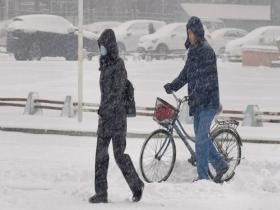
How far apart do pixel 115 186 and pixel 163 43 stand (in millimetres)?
27338

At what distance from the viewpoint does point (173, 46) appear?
36531 millimetres

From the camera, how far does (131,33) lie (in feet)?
126

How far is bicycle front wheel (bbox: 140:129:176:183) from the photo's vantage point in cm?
950

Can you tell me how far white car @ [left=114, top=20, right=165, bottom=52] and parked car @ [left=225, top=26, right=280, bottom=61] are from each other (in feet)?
17.0

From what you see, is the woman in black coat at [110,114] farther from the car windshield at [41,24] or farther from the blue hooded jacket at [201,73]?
the car windshield at [41,24]

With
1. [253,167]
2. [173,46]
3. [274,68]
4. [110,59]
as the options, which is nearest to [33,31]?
[173,46]

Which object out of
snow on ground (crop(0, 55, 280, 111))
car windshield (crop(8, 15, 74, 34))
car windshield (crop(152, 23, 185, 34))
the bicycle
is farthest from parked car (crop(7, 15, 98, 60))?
the bicycle

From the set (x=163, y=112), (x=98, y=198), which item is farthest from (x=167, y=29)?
(x=98, y=198)

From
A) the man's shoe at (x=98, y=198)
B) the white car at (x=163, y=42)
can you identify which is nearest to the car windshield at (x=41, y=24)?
the white car at (x=163, y=42)

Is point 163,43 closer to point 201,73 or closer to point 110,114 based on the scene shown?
point 201,73

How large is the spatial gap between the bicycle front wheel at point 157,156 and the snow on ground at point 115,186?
0.36m

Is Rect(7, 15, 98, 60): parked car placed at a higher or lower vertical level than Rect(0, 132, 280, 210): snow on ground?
higher

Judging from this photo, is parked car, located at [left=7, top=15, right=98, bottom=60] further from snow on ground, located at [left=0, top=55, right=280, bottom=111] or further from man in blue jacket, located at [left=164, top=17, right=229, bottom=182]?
man in blue jacket, located at [left=164, top=17, right=229, bottom=182]

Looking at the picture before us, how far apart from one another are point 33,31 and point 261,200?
25.0 metres
